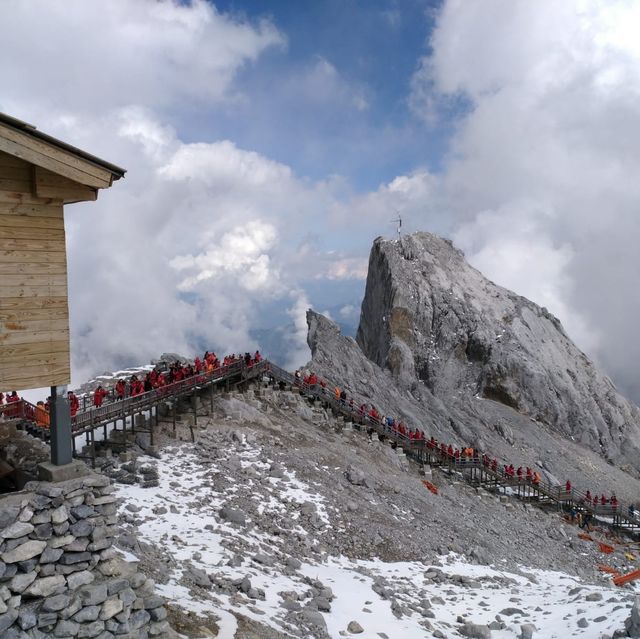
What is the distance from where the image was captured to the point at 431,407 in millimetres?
46125

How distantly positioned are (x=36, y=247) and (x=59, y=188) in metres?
1.01

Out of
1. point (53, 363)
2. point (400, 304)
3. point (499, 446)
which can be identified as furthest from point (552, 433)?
point (53, 363)

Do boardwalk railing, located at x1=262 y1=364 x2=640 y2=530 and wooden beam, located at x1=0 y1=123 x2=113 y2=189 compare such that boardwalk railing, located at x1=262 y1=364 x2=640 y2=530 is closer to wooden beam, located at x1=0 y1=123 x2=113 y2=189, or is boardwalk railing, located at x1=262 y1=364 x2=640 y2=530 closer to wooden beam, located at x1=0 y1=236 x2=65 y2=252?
wooden beam, located at x1=0 y1=236 x2=65 y2=252

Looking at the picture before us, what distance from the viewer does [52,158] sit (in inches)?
324

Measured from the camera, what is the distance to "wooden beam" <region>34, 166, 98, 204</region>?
838 centimetres

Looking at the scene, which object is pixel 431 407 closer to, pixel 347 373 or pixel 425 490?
pixel 347 373

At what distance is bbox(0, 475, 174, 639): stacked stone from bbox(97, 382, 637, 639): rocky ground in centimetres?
192

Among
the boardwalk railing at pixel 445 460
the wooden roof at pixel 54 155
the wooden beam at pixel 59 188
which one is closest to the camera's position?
the wooden roof at pixel 54 155

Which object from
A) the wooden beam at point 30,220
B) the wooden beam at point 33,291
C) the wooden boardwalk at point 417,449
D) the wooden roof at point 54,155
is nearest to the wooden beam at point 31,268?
the wooden beam at point 33,291

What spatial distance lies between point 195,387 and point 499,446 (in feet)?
97.9

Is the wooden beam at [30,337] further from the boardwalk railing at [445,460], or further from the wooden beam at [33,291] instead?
the boardwalk railing at [445,460]

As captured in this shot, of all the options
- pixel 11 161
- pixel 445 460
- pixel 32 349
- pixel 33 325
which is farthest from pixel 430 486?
pixel 11 161

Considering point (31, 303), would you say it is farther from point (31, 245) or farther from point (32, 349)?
point (31, 245)

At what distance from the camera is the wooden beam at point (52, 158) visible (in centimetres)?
779
